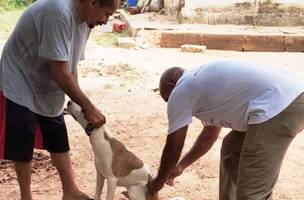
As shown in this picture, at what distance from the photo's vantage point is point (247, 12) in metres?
12.2

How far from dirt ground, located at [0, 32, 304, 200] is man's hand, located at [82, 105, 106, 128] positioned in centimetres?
93

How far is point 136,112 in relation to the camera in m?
6.51

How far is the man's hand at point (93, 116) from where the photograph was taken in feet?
11.2

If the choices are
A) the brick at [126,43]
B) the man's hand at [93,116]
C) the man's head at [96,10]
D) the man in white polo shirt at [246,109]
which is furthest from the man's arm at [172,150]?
the brick at [126,43]

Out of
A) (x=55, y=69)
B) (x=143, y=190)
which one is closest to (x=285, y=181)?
(x=143, y=190)

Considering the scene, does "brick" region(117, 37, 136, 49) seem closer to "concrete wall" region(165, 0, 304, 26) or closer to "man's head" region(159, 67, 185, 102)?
"concrete wall" region(165, 0, 304, 26)

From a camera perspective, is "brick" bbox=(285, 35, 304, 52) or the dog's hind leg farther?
"brick" bbox=(285, 35, 304, 52)

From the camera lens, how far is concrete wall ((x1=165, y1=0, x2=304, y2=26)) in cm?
1209

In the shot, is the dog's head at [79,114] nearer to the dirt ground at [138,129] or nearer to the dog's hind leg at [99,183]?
the dog's hind leg at [99,183]

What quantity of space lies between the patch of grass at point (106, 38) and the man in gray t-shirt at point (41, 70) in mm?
7608

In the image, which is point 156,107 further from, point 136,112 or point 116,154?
point 116,154

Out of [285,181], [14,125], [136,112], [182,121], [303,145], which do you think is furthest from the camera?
[136,112]

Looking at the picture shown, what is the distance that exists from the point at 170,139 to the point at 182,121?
0.13 meters

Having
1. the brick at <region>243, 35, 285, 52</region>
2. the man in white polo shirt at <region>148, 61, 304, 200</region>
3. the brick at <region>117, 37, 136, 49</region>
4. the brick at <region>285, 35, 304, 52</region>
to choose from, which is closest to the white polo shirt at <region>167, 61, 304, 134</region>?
the man in white polo shirt at <region>148, 61, 304, 200</region>
